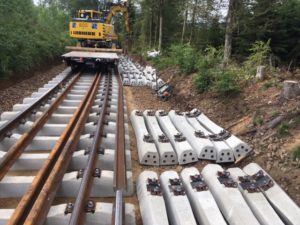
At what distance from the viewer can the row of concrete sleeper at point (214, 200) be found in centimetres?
396

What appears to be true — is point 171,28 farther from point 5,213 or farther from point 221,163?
point 5,213

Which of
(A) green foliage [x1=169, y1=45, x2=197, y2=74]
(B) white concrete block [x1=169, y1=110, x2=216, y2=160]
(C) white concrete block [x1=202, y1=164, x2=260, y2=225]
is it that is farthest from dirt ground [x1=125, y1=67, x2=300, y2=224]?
(A) green foliage [x1=169, y1=45, x2=197, y2=74]

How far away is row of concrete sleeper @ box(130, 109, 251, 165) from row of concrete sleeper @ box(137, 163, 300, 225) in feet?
2.72

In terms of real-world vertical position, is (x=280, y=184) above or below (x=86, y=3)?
below

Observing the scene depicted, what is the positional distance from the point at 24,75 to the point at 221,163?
1035 centimetres

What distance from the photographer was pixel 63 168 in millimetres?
4727

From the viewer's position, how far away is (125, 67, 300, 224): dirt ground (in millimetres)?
5218

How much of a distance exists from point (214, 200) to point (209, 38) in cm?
1955

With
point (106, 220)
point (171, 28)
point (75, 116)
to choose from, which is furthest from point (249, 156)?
point (171, 28)

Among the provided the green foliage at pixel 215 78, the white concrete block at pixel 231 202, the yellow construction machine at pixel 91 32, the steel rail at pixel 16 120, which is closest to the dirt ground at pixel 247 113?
the green foliage at pixel 215 78

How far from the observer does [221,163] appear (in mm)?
5965

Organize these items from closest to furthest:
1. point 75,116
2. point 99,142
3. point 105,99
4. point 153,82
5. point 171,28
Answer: point 99,142 < point 75,116 < point 105,99 < point 153,82 < point 171,28

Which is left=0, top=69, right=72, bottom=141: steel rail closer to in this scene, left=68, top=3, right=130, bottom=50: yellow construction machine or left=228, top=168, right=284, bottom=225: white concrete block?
left=228, top=168, right=284, bottom=225: white concrete block

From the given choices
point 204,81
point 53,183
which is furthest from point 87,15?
point 53,183
